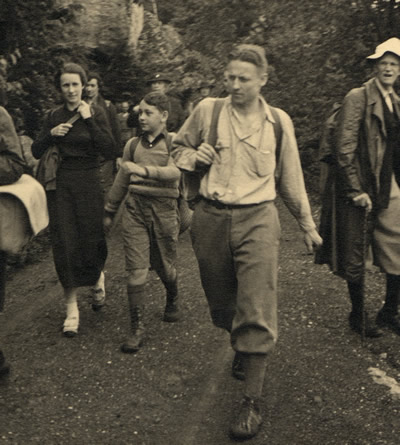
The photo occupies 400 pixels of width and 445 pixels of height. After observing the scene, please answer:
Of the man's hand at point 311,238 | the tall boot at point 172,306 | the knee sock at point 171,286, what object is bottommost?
the tall boot at point 172,306

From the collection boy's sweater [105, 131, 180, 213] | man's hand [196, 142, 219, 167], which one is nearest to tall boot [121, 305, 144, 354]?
boy's sweater [105, 131, 180, 213]

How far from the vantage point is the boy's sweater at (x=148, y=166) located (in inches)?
222

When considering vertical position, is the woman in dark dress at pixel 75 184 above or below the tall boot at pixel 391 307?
above

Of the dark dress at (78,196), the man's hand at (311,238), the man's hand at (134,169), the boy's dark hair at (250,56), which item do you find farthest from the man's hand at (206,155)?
the dark dress at (78,196)

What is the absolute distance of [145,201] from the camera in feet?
18.6

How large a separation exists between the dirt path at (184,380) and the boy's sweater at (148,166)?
111 cm

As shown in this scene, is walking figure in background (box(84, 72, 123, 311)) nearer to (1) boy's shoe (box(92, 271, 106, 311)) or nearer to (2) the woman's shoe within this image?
(1) boy's shoe (box(92, 271, 106, 311))

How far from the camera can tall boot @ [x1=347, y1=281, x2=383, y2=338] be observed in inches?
225

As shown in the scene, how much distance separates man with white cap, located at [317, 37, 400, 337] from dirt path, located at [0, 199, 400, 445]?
42 cm

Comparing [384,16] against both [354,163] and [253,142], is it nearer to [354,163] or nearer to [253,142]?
[354,163]

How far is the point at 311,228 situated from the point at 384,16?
25.5 ft

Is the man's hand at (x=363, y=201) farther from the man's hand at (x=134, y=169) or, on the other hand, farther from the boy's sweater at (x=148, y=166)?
the man's hand at (x=134, y=169)

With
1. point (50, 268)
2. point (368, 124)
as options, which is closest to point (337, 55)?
point (50, 268)

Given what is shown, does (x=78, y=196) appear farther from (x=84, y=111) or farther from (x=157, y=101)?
(x=157, y=101)
